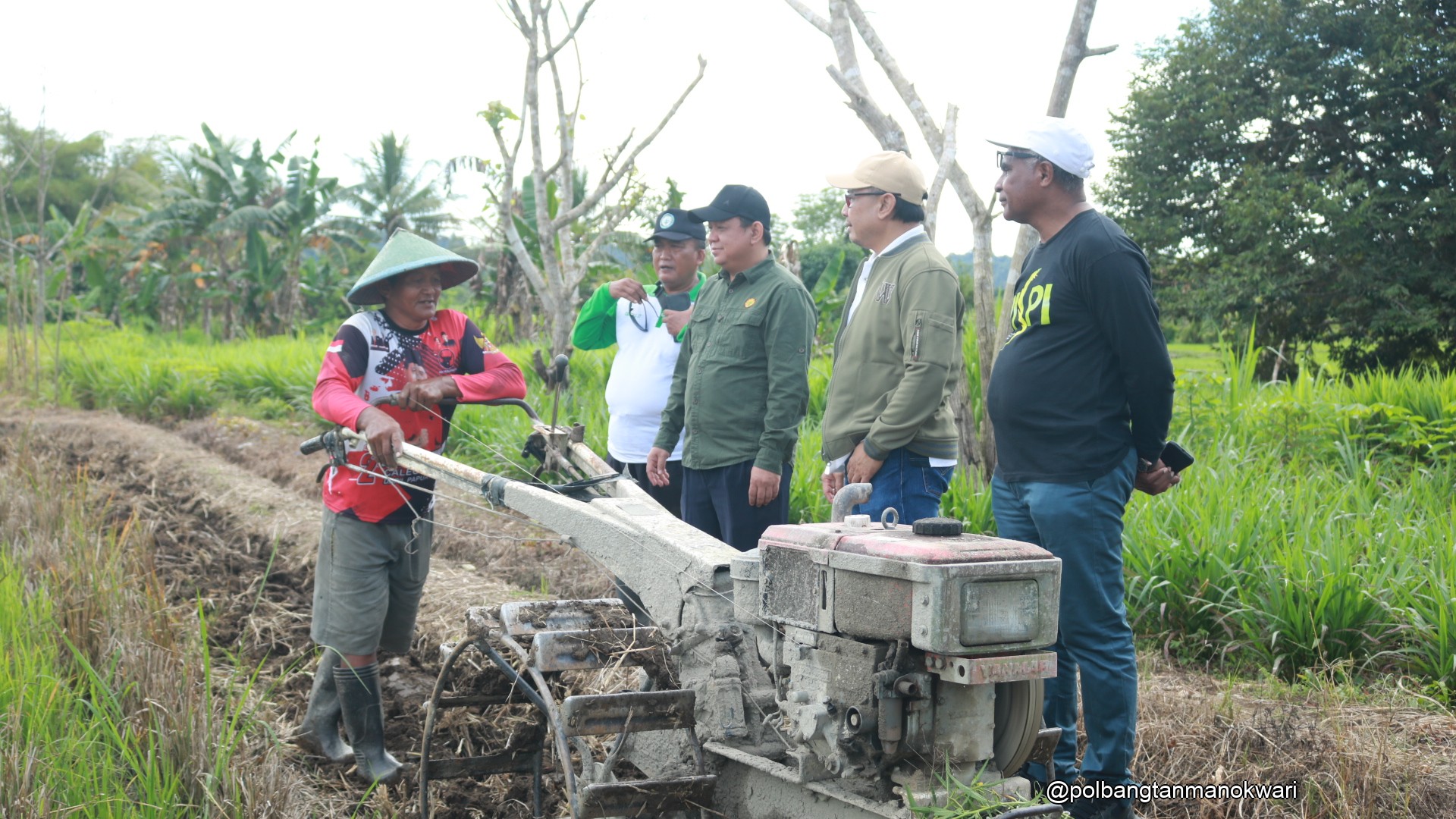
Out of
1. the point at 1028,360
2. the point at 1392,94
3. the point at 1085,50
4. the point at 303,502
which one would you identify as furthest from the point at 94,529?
the point at 1392,94

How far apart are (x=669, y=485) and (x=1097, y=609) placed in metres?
2.20

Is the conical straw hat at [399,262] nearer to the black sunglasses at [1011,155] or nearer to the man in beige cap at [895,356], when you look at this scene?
the man in beige cap at [895,356]

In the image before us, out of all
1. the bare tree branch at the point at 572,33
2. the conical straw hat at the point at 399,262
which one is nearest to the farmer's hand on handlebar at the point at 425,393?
the conical straw hat at the point at 399,262

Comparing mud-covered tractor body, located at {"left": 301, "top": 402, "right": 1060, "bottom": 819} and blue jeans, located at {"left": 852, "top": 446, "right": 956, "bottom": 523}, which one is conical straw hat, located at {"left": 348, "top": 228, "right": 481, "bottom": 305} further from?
blue jeans, located at {"left": 852, "top": 446, "right": 956, "bottom": 523}

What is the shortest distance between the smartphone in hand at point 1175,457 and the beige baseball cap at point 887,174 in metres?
1.14

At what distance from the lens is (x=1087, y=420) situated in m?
3.11

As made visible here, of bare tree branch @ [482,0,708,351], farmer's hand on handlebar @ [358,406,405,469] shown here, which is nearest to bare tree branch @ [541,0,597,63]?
bare tree branch @ [482,0,708,351]

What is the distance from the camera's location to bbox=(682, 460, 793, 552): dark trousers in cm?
426

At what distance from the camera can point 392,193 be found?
32.2 metres

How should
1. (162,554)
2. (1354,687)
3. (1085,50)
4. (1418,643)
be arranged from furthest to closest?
(162,554) < (1085,50) < (1418,643) < (1354,687)

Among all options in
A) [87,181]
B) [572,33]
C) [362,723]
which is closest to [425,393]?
[362,723]

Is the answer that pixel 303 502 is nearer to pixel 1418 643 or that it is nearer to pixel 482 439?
pixel 482 439

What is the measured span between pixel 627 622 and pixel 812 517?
9.65ft

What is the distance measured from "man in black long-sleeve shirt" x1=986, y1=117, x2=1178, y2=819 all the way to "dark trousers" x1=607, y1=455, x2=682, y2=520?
1831 millimetres
